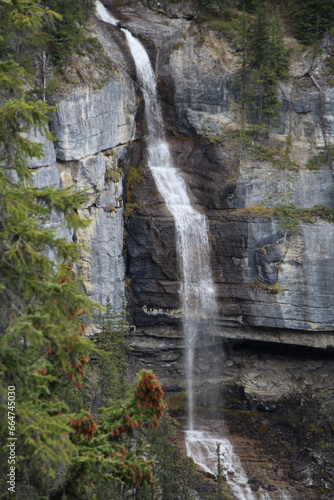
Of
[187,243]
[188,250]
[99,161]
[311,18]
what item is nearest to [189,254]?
[188,250]

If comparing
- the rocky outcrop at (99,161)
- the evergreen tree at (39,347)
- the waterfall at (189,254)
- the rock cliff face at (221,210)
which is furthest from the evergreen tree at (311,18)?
the evergreen tree at (39,347)

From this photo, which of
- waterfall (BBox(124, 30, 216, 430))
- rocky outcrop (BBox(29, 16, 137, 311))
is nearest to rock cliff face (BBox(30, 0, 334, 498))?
rocky outcrop (BBox(29, 16, 137, 311))

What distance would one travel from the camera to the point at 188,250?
93.6 feet

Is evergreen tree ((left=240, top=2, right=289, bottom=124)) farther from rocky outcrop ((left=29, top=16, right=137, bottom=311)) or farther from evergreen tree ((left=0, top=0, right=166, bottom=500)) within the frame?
evergreen tree ((left=0, top=0, right=166, bottom=500))

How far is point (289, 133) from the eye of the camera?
1228 inches

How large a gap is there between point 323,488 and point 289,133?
60.4 ft

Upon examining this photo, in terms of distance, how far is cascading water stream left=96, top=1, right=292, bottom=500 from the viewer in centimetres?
2681

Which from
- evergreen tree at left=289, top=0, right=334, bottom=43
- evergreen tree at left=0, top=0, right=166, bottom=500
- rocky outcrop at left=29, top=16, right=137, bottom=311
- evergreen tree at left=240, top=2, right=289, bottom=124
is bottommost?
evergreen tree at left=0, top=0, right=166, bottom=500

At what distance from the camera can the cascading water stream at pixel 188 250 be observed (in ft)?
88.0

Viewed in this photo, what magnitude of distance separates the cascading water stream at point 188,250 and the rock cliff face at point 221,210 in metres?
0.47

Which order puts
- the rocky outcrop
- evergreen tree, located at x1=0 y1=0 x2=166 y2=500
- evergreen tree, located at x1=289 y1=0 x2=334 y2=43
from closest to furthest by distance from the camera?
1. evergreen tree, located at x1=0 y1=0 x2=166 y2=500
2. the rocky outcrop
3. evergreen tree, located at x1=289 y1=0 x2=334 y2=43

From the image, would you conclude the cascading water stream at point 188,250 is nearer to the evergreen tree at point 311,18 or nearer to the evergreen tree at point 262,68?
the evergreen tree at point 262,68

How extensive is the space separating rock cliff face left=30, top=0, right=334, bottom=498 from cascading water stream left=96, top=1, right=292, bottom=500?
18.3 inches

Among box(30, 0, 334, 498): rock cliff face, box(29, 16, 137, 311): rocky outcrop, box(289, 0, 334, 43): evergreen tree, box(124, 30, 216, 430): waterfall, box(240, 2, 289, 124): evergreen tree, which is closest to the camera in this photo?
Answer: box(29, 16, 137, 311): rocky outcrop
